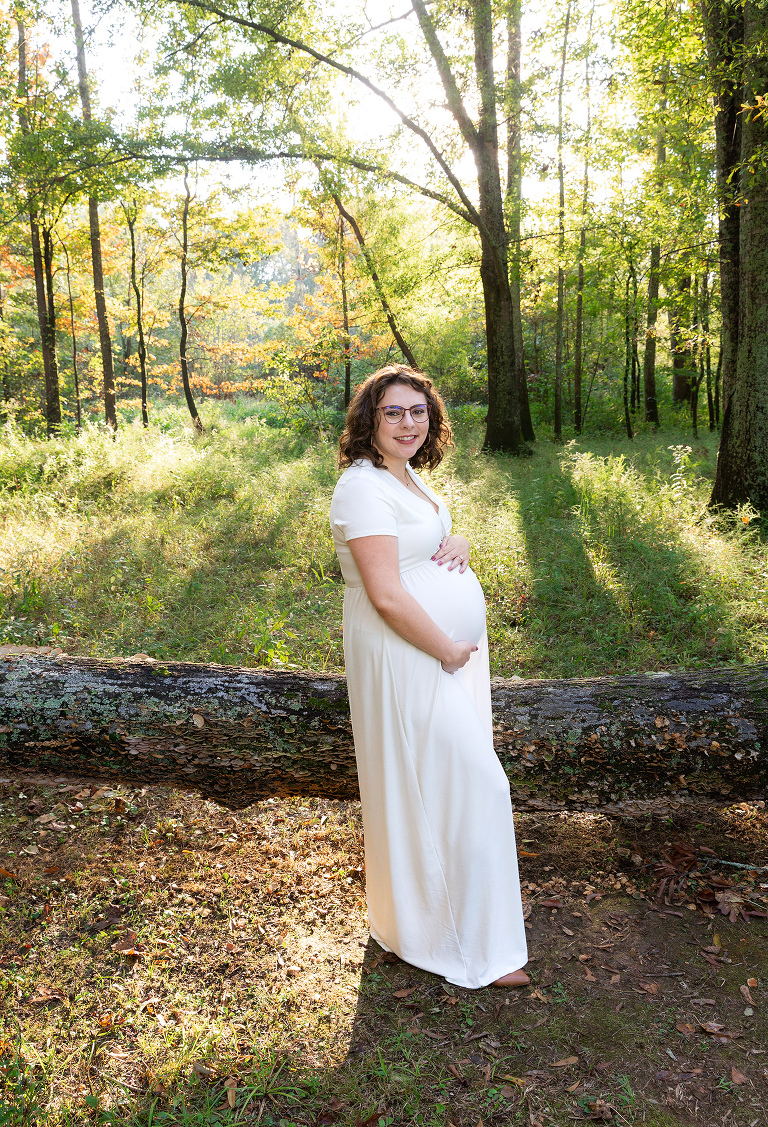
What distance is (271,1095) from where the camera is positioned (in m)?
2.20

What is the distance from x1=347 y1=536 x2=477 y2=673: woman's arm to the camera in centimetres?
228

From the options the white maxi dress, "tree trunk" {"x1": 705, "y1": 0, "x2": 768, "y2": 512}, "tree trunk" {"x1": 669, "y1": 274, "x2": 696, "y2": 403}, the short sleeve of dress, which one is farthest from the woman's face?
"tree trunk" {"x1": 669, "y1": 274, "x2": 696, "y2": 403}

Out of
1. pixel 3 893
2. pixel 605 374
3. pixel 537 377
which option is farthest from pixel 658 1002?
pixel 605 374

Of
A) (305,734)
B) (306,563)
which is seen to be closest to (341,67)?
(306,563)

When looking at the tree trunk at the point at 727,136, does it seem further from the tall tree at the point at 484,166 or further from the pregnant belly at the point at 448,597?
the pregnant belly at the point at 448,597

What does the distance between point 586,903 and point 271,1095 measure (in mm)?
1552

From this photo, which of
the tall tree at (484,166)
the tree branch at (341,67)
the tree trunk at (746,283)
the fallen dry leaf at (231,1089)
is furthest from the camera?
the tall tree at (484,166)

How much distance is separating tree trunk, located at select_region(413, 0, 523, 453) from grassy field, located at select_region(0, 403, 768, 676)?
289 cm

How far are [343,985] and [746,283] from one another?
24.1 ft

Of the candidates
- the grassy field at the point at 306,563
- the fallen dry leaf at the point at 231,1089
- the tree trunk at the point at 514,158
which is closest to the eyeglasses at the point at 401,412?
the fallen dry leaf at the point at 231,1089

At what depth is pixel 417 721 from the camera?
7.88ft

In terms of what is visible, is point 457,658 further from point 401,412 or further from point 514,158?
point 514,158

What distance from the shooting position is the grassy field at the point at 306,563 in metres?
5.20

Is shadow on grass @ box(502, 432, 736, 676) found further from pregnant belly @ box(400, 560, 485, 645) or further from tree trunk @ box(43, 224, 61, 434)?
tree trunk @ box(43, 224, 61, 434)
